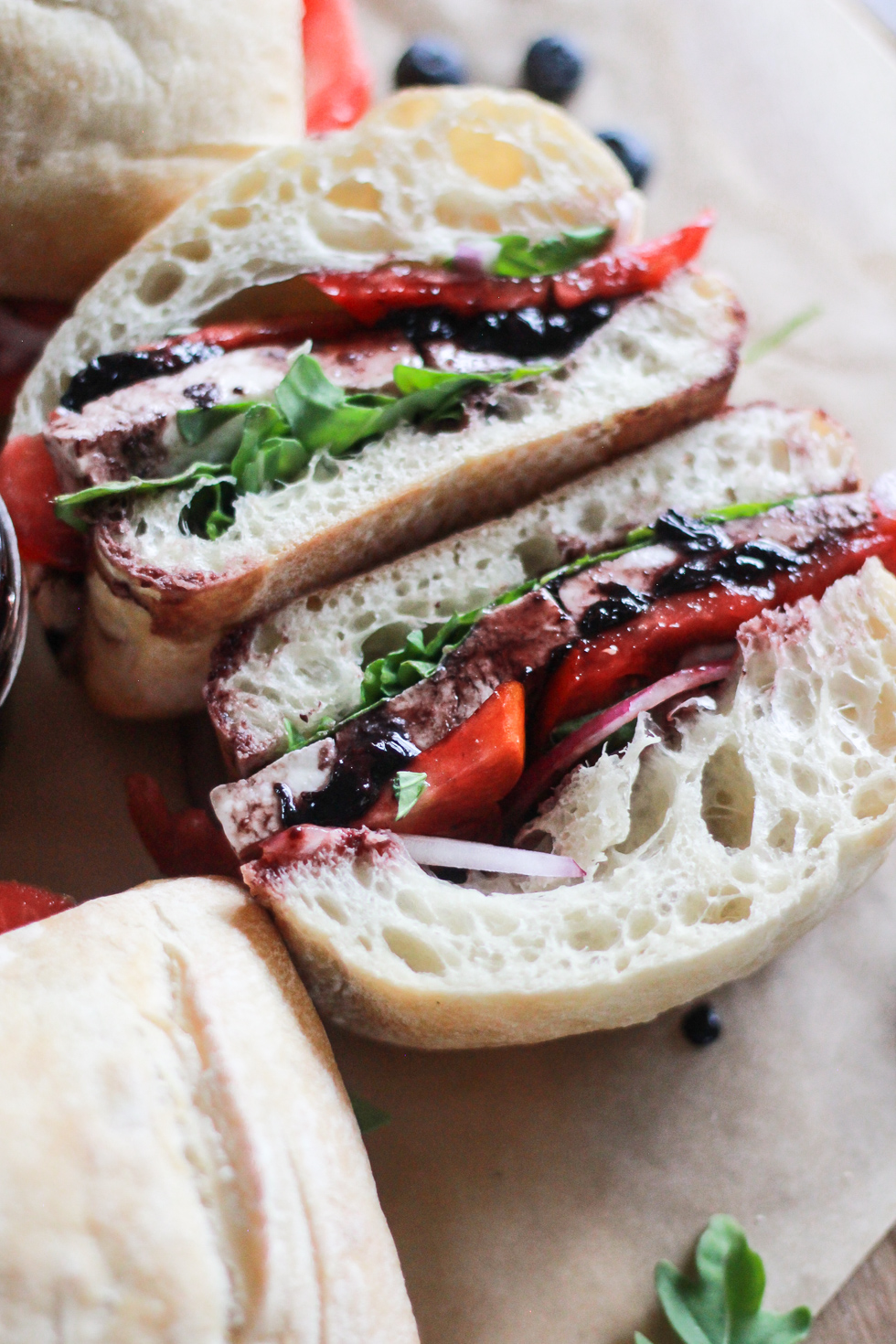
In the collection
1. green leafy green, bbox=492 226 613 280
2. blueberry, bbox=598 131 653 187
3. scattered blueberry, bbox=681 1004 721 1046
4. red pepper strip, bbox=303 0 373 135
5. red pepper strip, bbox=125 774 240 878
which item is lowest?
red pepper strip, bbox=125 774 240 878

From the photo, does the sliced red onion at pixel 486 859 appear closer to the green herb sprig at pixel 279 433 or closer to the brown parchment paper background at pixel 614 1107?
the brown parchment paper background at pixel 614 1107

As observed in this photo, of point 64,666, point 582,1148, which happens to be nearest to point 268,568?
point 64,666

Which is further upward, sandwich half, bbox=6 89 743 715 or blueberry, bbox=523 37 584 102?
blueberry, bbox=523 37 584 102

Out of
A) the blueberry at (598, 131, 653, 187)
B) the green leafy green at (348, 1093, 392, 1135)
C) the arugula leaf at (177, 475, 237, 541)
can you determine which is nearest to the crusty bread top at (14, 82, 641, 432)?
the arugula leaf at (177, 475, 237, 541)

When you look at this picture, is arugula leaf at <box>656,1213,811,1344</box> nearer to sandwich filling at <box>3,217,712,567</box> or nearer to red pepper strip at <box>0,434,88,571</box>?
sandwich filling at <box>3,217,712,567</box>

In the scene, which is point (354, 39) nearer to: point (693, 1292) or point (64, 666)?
point (64, 666)
